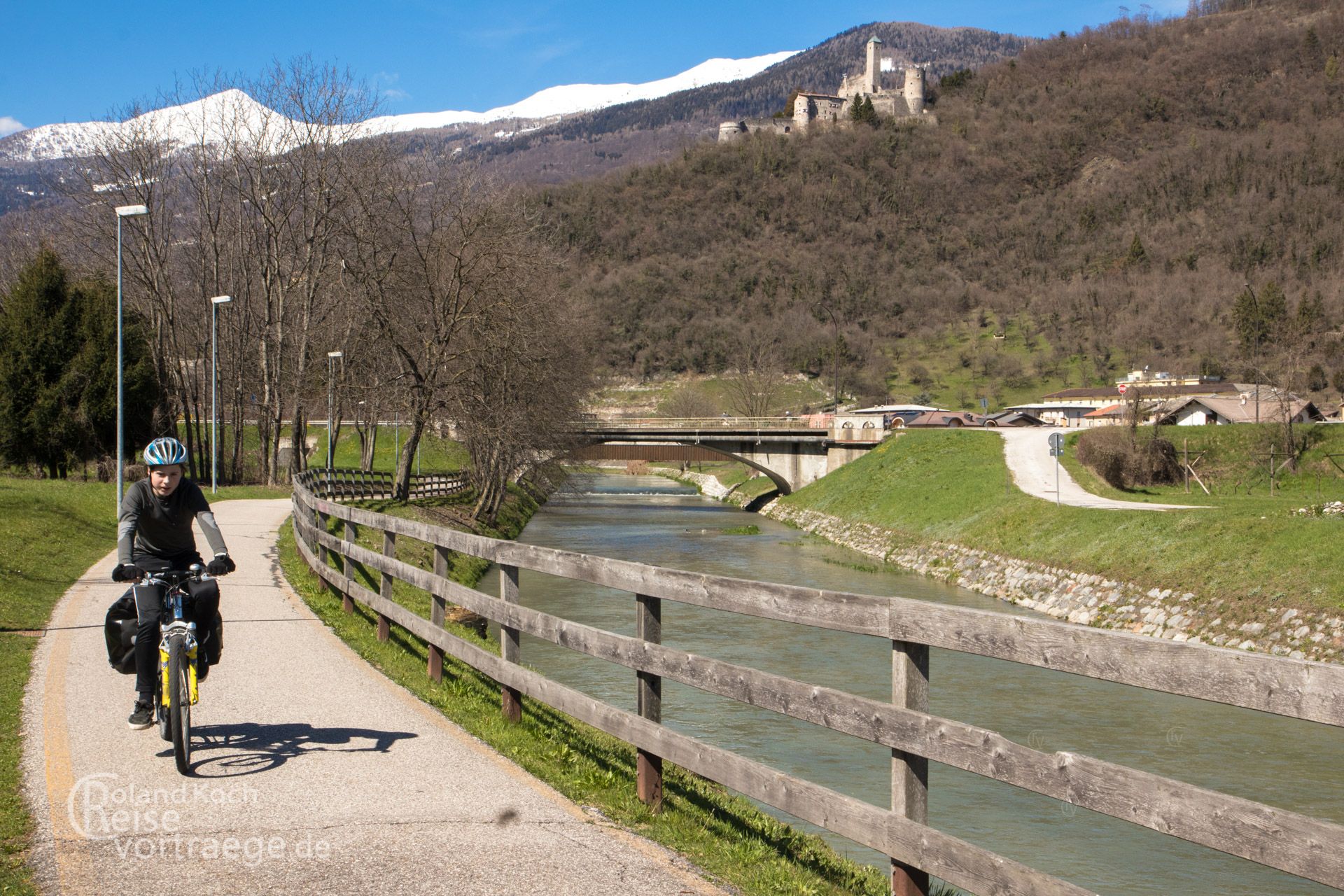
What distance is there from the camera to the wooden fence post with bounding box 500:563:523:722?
7883mm

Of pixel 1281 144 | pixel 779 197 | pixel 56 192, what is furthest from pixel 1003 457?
pixel 1281 144

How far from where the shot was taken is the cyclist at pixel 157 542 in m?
6.91

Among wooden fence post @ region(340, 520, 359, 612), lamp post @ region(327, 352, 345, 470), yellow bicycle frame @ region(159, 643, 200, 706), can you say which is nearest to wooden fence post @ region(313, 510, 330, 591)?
wooden fence post @ region(340, 520, 359, 612)

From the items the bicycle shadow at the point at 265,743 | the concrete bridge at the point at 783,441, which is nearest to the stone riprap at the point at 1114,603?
the bicycle shadow at the point at 265,743

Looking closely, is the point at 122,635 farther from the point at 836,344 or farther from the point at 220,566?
the point at 836,344

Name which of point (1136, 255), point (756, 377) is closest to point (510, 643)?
point (756, 377)

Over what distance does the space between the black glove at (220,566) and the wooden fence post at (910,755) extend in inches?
166

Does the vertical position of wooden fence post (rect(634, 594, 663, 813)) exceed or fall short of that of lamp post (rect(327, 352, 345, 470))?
it falls short

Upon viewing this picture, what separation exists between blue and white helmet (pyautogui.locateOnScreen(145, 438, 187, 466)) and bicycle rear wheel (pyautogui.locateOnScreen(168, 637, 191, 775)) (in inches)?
41.3

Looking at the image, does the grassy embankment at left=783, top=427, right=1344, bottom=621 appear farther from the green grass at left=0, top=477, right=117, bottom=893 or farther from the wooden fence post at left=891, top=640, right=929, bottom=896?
the green grass at left=0, top=477, right=117, bottom=893

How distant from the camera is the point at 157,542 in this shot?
23.4 feet

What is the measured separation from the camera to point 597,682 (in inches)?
640

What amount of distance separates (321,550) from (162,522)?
8.86m

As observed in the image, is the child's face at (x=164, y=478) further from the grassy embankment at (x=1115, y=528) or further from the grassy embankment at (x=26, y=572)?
the grassy embankment at (x=1115, y=528)
